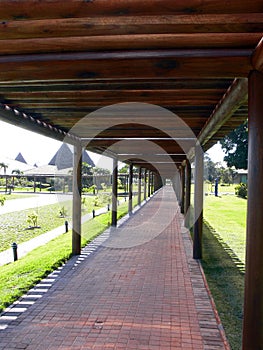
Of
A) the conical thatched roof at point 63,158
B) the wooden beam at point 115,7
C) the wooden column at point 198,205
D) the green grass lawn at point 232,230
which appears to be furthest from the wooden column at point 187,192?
the conical thatched roof at point 63,158

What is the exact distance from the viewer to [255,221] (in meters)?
2.54

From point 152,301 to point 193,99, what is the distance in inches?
111

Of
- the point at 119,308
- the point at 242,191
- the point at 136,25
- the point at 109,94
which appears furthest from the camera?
the point at 242,191

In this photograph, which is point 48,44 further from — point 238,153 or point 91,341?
point 238,153

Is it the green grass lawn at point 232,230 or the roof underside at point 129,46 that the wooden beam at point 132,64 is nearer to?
the roof underside at point 129,46

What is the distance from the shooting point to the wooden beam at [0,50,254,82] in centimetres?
235

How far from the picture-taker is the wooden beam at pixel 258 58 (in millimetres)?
2149

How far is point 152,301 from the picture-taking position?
4688 millimetres

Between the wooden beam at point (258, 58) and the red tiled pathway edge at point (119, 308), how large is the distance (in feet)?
8.93

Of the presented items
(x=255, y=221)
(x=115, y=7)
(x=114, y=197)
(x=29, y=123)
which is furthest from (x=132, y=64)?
(x=114, y=197)

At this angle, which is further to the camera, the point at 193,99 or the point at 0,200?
the point at 0,200

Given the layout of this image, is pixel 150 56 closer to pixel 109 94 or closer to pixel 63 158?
pixel 109 94

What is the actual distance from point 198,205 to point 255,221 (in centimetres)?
460

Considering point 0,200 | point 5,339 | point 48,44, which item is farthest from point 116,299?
point 0,200
